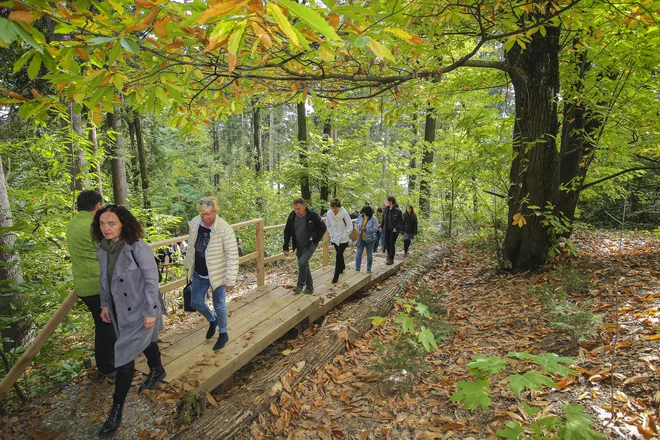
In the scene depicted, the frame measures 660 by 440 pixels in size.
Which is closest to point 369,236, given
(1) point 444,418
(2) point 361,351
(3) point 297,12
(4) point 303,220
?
(4) point 303,220

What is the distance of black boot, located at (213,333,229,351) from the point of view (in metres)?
3.95

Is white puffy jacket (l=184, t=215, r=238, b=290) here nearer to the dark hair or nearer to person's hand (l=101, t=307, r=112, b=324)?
the dark hair

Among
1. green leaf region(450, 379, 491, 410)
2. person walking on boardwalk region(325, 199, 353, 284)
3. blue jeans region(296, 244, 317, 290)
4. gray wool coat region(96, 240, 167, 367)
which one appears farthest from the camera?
person walking on boardwalk region(325, 199, 353, 284)

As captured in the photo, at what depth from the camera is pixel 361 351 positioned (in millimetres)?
4410

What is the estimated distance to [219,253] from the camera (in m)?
3.84

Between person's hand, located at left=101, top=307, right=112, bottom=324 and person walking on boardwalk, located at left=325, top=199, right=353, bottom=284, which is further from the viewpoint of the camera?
person walking on boardwalk, located at left=325, top=199, right=353, bottom=284

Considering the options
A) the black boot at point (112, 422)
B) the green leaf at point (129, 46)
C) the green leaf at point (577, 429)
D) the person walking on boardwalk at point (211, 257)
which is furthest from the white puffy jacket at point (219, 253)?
the green leaf at point (577, 429)

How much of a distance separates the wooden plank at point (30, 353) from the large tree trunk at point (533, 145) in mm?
5721

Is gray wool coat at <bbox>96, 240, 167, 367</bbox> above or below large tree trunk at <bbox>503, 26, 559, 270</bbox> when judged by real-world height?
below

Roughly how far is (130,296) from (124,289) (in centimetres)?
8

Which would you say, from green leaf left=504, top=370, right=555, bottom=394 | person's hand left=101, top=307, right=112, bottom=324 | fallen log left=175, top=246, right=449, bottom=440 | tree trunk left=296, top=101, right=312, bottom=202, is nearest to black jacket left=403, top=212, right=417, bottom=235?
tree trunk left=296, top=101, right=312, bottom=202

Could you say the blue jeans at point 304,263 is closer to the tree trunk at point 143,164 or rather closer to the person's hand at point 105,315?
the person's hand at point 105,315

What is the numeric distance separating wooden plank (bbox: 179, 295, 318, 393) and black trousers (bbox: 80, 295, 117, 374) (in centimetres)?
86

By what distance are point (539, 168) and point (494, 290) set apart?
7.29 feet
